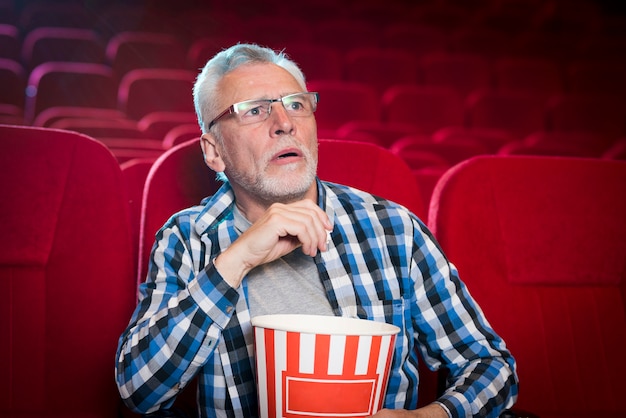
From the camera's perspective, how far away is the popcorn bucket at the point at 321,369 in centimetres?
37

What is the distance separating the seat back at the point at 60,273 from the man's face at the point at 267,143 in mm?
117

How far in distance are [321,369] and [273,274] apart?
0.74 feet

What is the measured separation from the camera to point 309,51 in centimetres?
218

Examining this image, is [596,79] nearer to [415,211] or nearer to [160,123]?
[160,123]

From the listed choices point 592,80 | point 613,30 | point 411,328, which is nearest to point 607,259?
point 411,328

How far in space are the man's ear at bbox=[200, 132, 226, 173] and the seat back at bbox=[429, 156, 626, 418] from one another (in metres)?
0.23

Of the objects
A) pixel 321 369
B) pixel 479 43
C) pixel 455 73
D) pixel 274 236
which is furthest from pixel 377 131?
pixel 321 369

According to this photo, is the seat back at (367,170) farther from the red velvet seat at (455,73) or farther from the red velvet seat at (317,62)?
the red velvet seat at (455,73)

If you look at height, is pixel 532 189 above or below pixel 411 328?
above

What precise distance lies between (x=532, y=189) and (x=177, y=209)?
38 cm

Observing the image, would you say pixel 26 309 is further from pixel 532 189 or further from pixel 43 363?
pixel 532 189

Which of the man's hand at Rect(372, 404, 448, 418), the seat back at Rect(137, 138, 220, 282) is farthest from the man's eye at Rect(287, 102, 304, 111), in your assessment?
the man's hand at Rect(372, 404, 448, 418)

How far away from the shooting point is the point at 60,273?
615mm

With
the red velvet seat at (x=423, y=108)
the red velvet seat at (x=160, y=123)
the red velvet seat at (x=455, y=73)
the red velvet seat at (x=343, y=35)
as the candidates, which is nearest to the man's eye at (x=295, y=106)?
the red velvet seat at (x=160, y=123)
